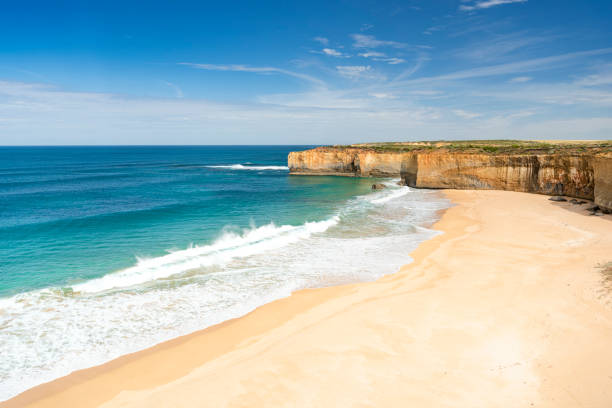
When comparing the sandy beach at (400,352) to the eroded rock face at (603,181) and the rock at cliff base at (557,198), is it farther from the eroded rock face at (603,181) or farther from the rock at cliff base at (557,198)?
the rock at cliff base at (557,198)

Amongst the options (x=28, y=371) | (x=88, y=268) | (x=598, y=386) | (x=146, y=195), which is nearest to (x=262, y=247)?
(x=88, y=268)

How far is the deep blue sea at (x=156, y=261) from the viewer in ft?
29.8

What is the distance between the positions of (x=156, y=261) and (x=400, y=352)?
1142cm

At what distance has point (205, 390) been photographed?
674 cm

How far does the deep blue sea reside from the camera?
29.8ft

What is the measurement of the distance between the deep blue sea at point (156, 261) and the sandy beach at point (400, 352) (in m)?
1.14

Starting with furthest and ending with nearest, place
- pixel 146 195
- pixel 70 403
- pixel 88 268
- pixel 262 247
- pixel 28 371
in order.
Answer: pixel 146 195 < pixel 262 247 < pixel 88 268 < pixel 28 371 < pixel 70 403

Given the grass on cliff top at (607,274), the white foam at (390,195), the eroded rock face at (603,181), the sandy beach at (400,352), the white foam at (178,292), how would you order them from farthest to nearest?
the white foam at (390,195) → the eroded rock face at (603,181) → the grass on cliff top at (607,274) → the white foam at (178,292) → the sandy beach at (400,352)

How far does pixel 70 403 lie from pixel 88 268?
8604mm

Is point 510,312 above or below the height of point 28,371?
above

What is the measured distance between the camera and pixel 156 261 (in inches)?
595

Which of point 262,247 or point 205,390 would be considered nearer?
point 205,390

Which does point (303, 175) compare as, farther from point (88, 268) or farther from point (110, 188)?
point (88, 268)

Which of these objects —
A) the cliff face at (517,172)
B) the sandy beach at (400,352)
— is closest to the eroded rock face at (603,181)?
the cliff face at (517,172)
